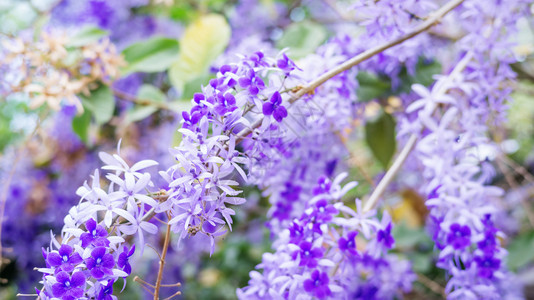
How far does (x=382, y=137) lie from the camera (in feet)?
→ 3.34

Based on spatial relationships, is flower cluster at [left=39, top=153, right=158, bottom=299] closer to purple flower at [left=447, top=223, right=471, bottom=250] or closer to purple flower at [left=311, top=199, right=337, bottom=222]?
purple flower at [left=311, top=199, right=337, bottom=222]

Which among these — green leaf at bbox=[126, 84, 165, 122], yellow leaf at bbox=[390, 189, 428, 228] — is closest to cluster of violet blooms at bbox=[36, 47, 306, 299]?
green leaf at bbox=[126, 84, 165, 122]

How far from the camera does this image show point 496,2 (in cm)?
76

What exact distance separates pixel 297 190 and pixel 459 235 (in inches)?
8.9

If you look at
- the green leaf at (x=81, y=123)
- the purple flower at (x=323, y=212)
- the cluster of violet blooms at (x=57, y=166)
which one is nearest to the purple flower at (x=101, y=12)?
the cluster of violet blooms at (x=57, y=166)

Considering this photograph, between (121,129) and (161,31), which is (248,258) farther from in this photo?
(161,31)

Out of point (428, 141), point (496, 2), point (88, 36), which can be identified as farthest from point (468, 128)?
point (88, 36)

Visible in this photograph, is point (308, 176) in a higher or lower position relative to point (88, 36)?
lower

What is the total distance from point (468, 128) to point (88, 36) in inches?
28.4

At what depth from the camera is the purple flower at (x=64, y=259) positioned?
415 millimetres

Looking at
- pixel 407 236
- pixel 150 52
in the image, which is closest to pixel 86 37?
pixel 150 52

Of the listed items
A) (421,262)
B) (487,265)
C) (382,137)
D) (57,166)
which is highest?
(487,265)

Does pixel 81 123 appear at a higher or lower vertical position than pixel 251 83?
lower

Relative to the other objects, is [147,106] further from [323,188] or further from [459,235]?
[459,235]
